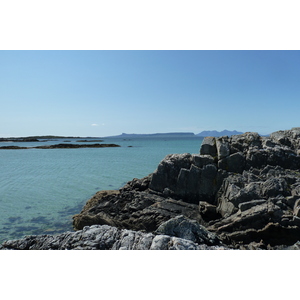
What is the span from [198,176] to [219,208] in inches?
95.1

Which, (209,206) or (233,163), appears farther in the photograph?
(233,163)

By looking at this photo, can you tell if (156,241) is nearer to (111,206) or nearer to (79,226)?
(79,226)

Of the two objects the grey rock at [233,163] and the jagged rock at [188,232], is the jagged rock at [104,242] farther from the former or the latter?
A: the grey rock at [233,163]

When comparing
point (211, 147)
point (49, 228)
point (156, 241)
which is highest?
point (211, 147)

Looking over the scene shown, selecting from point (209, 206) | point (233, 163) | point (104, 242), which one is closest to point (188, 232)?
point (104, 242)

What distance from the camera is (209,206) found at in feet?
41.6

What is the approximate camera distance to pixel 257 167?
46.6ft

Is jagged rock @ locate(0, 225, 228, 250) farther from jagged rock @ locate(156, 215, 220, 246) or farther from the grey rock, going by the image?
the grey rock

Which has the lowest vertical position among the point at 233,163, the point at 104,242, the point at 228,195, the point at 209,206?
the point at 209,206

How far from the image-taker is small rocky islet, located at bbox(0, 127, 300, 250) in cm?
789

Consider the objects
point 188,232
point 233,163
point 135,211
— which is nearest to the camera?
point 188,232

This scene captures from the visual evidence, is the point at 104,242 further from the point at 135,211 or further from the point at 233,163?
the point at 233,163

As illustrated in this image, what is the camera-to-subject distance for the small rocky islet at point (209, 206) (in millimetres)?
7895

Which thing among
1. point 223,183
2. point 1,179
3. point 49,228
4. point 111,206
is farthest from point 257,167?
point 1,179
